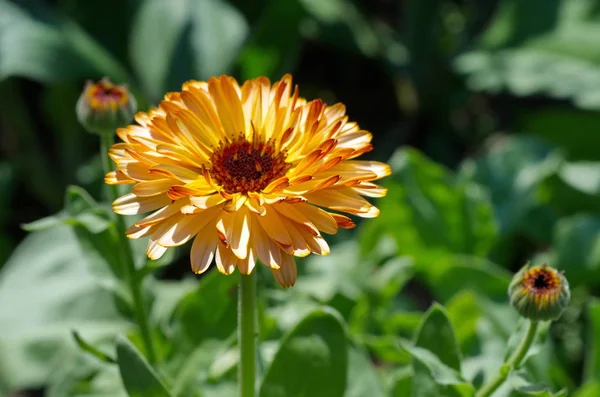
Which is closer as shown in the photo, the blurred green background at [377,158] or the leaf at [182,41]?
the blurred green background at [377,158]

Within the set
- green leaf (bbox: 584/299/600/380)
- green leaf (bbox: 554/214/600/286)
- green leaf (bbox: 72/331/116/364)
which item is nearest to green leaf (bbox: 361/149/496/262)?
green leaf (bbox: 554/214/600/286)

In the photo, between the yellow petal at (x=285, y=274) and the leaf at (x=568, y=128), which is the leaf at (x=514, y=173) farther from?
the yellow petal at (x=285, y=274)

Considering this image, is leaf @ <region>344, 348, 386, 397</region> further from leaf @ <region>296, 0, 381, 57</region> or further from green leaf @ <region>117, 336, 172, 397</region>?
leaf @ <region>296, 0, 381, 57</region>

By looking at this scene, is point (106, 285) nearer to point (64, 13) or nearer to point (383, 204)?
point (383, 204)

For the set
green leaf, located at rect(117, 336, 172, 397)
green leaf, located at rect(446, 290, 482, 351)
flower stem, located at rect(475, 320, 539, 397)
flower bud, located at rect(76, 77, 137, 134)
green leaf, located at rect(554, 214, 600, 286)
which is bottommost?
green leaf, located at rect(117, 336, 172, 397)

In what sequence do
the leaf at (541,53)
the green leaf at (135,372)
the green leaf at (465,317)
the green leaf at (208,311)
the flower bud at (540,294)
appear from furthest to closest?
the leaf at (541,53)
the green leaf at (465,317)
the green leaf at (208,311)
the green leaf at (135,372)
the flower bud at (540,294)

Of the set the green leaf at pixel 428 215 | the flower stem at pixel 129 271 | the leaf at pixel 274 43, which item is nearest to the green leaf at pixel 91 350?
the flower stem at pixel 129 271

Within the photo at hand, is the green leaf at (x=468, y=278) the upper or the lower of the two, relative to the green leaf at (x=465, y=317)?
upper

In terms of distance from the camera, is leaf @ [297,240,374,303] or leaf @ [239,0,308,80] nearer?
leaf @ [297,240,374,303]
